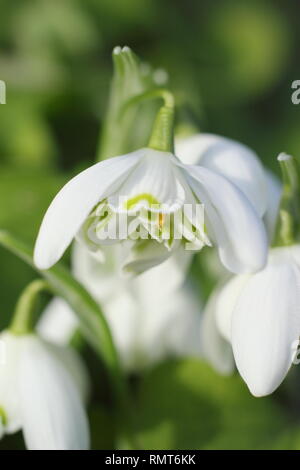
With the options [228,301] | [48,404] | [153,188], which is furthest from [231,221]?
[48,404]

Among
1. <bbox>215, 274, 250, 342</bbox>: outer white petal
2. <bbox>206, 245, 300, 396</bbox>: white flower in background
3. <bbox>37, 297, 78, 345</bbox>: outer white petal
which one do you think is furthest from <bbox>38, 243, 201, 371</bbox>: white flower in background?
<bbox>206, 245, 300, 396</bbox>: white flower in background

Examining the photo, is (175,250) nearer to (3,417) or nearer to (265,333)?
(265,333)

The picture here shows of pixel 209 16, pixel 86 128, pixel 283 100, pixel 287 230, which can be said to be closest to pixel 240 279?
pixel 287 230

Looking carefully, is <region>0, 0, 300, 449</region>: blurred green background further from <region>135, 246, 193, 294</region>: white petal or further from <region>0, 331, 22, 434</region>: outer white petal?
<region>0, 331, 22, 434</region>: outer white petal

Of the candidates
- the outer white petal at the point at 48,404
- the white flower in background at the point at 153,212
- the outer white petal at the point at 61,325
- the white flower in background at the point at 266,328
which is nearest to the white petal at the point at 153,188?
the white flower in background at the point at 153,212

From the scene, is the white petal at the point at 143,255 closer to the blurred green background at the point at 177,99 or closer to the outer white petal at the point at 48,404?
the outer white petal at the point at 48,404

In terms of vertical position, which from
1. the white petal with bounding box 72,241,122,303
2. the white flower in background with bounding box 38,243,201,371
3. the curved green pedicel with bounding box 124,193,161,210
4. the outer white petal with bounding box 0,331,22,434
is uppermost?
the white petal with bounding box 72,241,122,303
